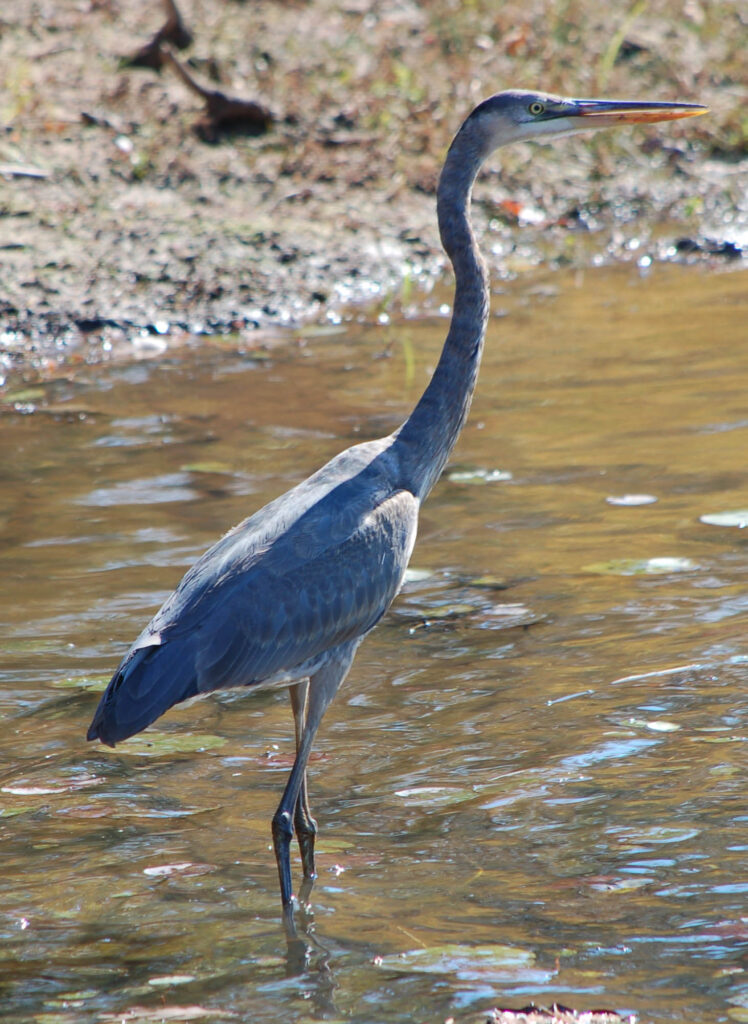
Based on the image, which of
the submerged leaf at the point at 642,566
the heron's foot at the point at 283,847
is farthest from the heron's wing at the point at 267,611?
the submerged leaf at the point at 642,566

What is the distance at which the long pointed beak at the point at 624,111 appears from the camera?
4930mm

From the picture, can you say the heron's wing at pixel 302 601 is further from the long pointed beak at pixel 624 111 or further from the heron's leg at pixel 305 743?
the long pointed beak at pixel 624 111

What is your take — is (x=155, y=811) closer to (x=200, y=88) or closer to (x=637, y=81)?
(x=200, y=88)

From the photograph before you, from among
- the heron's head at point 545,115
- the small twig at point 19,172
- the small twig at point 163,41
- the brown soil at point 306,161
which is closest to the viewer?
the heron's head at point 545,115

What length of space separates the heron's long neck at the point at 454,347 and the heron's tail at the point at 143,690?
1.10m

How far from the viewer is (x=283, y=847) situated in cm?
388

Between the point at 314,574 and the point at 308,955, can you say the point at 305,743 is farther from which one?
the point at 308,955

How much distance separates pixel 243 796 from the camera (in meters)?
4.38

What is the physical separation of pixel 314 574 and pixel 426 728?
78 centimetres

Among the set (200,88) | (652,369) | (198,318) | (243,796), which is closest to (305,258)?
(198,318)

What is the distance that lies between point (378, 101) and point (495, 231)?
1825 mm

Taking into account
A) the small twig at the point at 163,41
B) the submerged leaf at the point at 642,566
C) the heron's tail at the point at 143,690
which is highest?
the small twig at the point at 163,41

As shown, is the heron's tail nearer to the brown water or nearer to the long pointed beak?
the brown water

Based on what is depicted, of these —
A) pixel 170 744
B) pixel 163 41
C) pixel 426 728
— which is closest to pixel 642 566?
pixel 426 728
